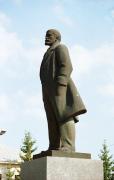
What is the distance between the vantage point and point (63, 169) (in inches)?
292

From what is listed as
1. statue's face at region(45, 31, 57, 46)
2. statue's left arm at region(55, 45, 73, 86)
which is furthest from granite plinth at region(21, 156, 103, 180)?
statue's face at region(45, 31, 57, 46)

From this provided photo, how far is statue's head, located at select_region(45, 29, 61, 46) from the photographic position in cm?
854

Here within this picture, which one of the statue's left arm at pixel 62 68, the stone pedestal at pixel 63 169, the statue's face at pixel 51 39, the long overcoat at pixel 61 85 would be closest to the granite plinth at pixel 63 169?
the stone pedestal at pixel 63 169

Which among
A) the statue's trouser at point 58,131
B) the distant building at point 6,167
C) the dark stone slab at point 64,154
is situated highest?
the distant building at point 6,167

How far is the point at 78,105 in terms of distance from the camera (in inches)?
314

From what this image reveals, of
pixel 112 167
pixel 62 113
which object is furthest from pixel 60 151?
pixel 112 167

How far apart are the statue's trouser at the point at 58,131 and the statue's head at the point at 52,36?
3.38 feet

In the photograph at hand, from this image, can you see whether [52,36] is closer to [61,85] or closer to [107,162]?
[61,85]

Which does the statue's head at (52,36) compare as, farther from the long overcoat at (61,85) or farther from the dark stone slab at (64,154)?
the dark stone slab at (64,154)

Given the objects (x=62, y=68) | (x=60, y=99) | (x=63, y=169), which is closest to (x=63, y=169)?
(x=63, y=169)

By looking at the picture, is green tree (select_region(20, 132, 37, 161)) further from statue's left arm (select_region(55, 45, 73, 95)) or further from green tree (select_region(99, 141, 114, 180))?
statue's left arm (select_region(55, 45, 73, 95))

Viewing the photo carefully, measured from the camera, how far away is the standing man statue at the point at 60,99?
792 cm

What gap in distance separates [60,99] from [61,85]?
0.27 meters

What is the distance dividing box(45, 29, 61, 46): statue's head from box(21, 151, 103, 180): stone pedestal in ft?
8.01
